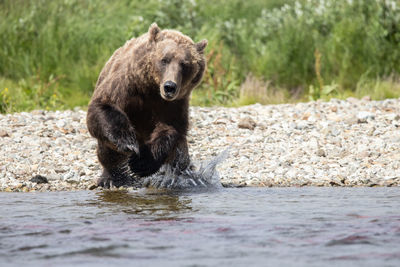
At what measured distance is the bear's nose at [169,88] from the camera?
5.36 m

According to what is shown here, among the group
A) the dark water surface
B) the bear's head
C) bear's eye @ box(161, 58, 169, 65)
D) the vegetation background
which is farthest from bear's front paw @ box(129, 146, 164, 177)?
the vegetation background

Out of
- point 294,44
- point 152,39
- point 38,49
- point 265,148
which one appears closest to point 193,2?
point 294,44

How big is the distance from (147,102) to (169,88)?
1.41ft

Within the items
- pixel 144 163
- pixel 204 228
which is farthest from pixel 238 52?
pixel 204 228

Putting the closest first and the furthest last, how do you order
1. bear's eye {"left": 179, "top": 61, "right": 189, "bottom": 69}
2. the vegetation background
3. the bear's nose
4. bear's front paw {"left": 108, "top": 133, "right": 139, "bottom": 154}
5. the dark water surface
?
the dark water surface → the bear's nose → bear's front paw {"left": 108, "top": 133, "right": 139, "bottom": 154} → bear's eye {"left": 179, "top": 61, "right": 189, "bottom": 69} → the vegetation background

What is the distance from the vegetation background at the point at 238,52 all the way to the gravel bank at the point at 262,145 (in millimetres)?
1333

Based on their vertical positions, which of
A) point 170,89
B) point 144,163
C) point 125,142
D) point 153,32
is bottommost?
point 144,163

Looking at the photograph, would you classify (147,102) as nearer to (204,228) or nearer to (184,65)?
(184,65)

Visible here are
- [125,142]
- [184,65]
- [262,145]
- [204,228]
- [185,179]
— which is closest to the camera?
[204,228]

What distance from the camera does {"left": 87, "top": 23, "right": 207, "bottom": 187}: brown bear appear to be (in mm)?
5566

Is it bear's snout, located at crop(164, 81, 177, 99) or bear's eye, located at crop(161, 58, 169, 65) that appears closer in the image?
bear's snout, located at crop(164, 81, 177, 99)

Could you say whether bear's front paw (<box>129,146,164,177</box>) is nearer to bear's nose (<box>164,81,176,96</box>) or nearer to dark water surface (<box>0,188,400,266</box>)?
dark water surface (<box>0,188,400,266</box>)

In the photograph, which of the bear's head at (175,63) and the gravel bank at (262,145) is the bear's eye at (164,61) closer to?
the bear's head at (175,63)

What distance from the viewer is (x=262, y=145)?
7238 millimetres
